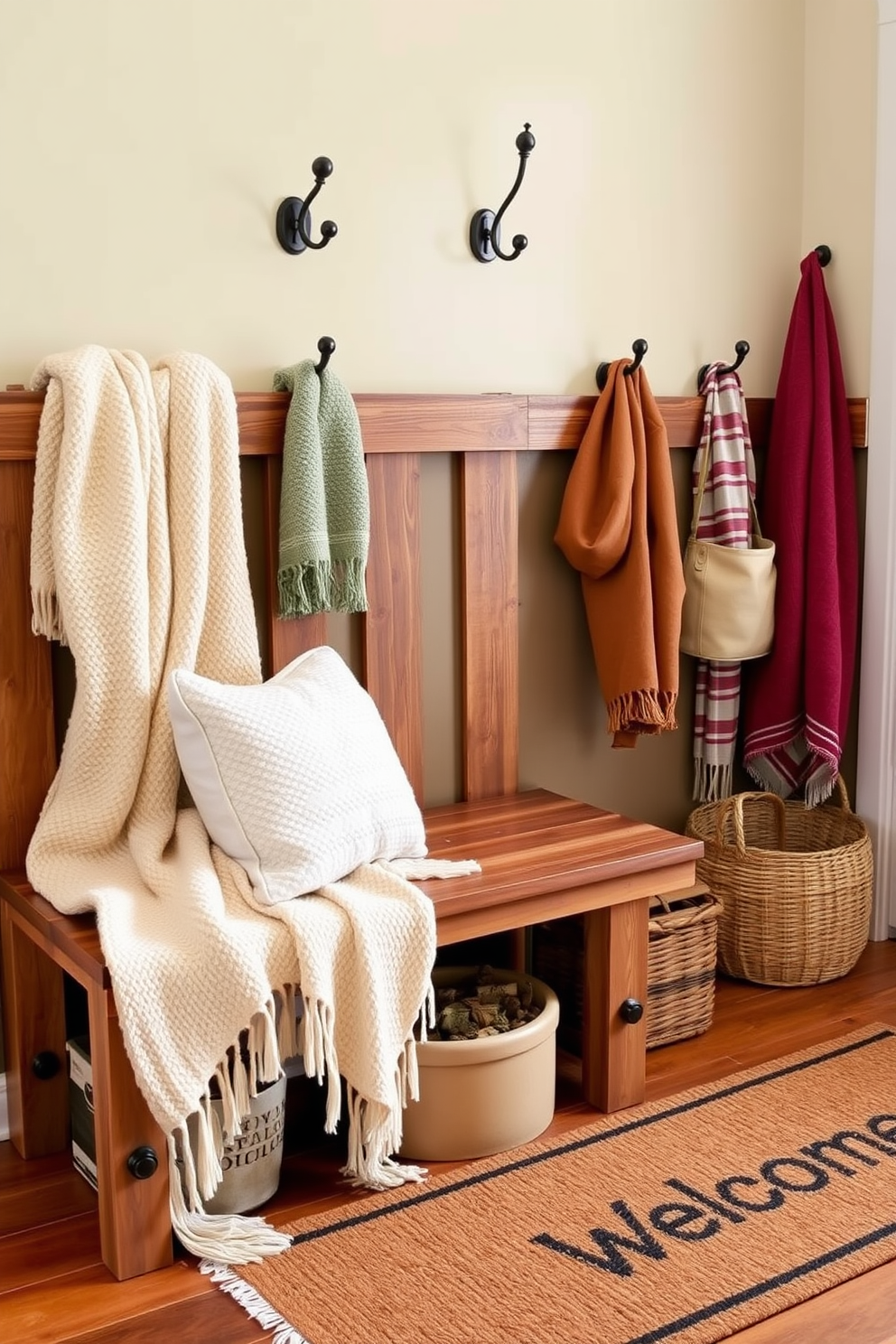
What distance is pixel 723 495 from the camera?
2.86 m

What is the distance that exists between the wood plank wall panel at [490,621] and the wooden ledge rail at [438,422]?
53 mm

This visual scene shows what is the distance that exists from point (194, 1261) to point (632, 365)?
5.54 ft

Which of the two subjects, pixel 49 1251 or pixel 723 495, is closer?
pixel 49 1251

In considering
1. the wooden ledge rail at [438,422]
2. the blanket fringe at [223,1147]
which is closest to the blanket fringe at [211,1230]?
the blanket fringe at [223,1147]

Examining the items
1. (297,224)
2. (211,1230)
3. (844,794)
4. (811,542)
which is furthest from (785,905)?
(297,224)

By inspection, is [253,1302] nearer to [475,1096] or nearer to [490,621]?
[475,1096]

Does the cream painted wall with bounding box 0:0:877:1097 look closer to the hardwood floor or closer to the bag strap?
the bag strap

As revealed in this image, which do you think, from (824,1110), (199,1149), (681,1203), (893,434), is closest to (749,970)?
(824,1110)

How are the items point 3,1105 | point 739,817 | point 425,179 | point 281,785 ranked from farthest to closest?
point 739,817 → point 425,179 → point 3,1105 → point 281,785

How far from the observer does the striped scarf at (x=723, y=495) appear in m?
2.86

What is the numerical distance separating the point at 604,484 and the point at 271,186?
0.79m

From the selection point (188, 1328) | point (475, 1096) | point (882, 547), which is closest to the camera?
point (188, 1328)

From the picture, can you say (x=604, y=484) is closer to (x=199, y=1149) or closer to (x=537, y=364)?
(x=537, y=364)

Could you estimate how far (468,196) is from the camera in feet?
8.31
